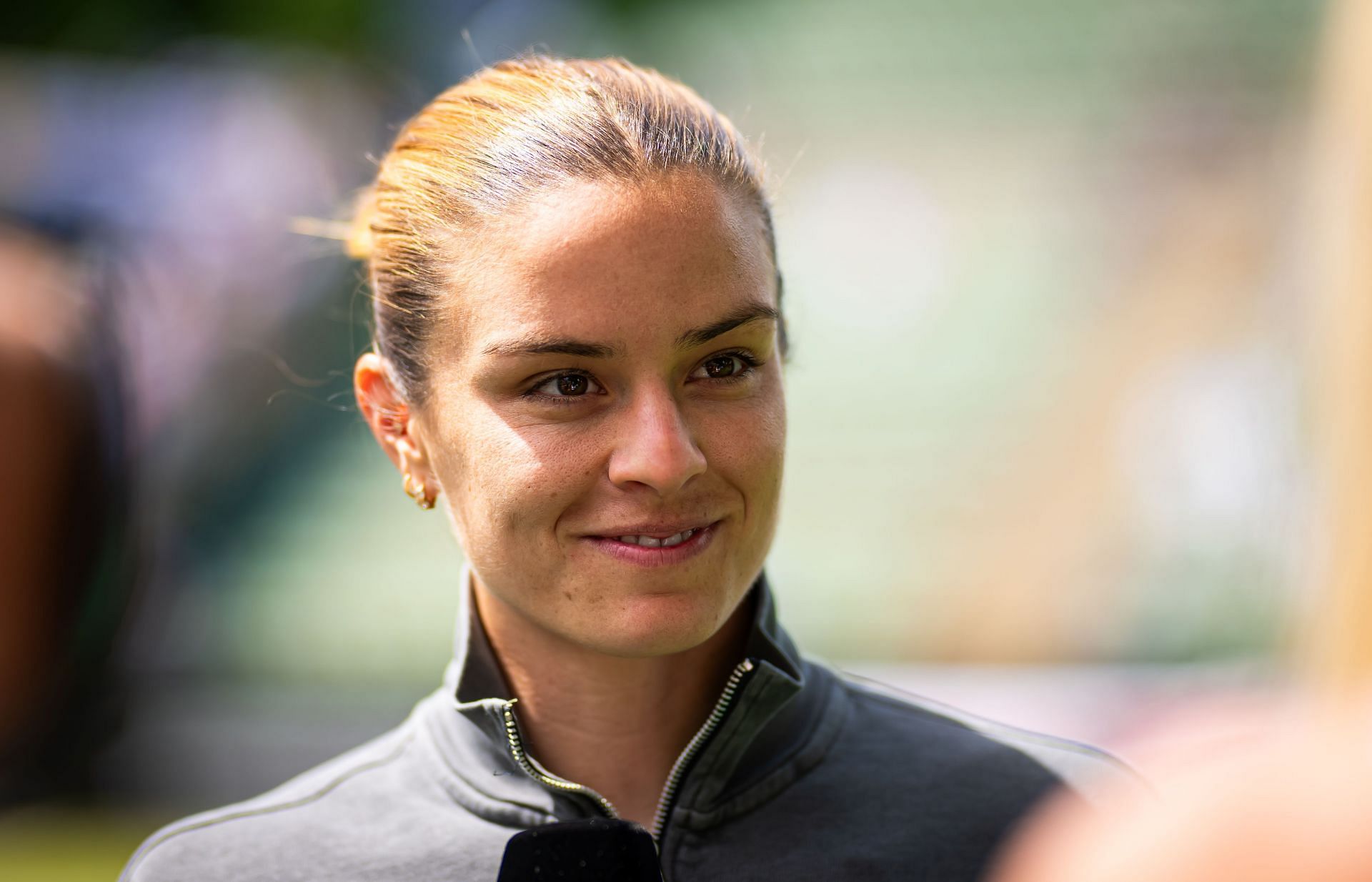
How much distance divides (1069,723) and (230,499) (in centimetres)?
346

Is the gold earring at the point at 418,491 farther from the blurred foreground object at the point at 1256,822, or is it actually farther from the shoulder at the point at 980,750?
the blurred foreground object at the point at 1256,822

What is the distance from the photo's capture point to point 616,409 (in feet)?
5.10

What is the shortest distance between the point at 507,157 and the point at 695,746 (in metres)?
0.69

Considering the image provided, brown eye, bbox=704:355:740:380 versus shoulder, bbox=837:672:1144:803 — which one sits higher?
brown eye, bbox=704:355:740:380

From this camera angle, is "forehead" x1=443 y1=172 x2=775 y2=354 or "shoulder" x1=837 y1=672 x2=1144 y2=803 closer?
→ "forehead" x1=443 y1=172 x2=775 y2=354

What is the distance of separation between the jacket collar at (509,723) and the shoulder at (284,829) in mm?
91

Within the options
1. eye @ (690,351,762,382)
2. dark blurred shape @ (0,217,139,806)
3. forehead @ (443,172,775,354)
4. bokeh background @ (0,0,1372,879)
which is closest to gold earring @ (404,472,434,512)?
forehead @ (443,172,775,354)

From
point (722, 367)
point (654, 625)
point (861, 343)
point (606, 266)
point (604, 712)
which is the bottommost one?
point (604, 712)

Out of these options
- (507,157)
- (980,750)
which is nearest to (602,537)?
(507,157)

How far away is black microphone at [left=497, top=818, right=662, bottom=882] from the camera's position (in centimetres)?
138

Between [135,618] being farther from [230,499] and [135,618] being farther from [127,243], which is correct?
[127,243]

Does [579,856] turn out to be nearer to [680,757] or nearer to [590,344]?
[680,757]

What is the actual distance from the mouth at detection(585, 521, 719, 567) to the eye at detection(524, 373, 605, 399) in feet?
0.50

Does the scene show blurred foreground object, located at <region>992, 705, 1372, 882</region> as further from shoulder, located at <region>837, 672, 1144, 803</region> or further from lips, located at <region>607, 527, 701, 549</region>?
shoulder, located at <region>837, 672, 1144, 803</region>
